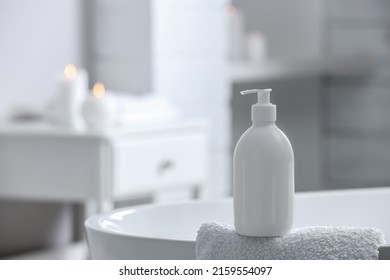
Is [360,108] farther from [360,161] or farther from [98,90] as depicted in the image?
[98,90]

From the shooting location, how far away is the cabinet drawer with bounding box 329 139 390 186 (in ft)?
14.0

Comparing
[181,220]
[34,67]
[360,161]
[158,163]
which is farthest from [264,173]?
[360,161]

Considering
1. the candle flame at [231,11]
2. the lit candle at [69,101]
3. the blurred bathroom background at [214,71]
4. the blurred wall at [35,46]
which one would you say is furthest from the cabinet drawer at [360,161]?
the lit candle at [69,101]

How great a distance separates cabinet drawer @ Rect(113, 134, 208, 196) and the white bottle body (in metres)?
1.37

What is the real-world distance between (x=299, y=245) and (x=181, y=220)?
403 millimetres

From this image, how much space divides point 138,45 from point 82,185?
Answer: 2.19 ft

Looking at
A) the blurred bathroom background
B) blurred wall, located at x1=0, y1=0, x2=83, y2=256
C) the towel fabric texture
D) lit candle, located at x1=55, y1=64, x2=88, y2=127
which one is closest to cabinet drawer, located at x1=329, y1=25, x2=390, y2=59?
the blurred bathroom background

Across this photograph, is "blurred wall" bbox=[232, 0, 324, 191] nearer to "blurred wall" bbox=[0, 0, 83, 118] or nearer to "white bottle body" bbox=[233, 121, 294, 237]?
"blurred wall" bbox=[0, 0, 83, 118]

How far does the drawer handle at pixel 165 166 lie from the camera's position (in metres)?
2.45

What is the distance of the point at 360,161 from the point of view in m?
4.31

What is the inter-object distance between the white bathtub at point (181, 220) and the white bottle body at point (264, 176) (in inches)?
6.4

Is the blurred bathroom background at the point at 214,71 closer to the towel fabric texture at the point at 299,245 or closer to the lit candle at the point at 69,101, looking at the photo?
the lit candle at the point at 69,101

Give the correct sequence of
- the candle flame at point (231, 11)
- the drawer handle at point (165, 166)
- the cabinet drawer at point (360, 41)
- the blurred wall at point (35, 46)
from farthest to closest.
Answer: the cabinet drawer at point (360, 41) < the candle flame at point (231, 11) < the blurred wall at point (35, 46) < the drawer handle at point (165, 166)

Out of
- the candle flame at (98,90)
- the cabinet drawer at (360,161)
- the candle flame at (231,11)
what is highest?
the candle flame at (231,11)
